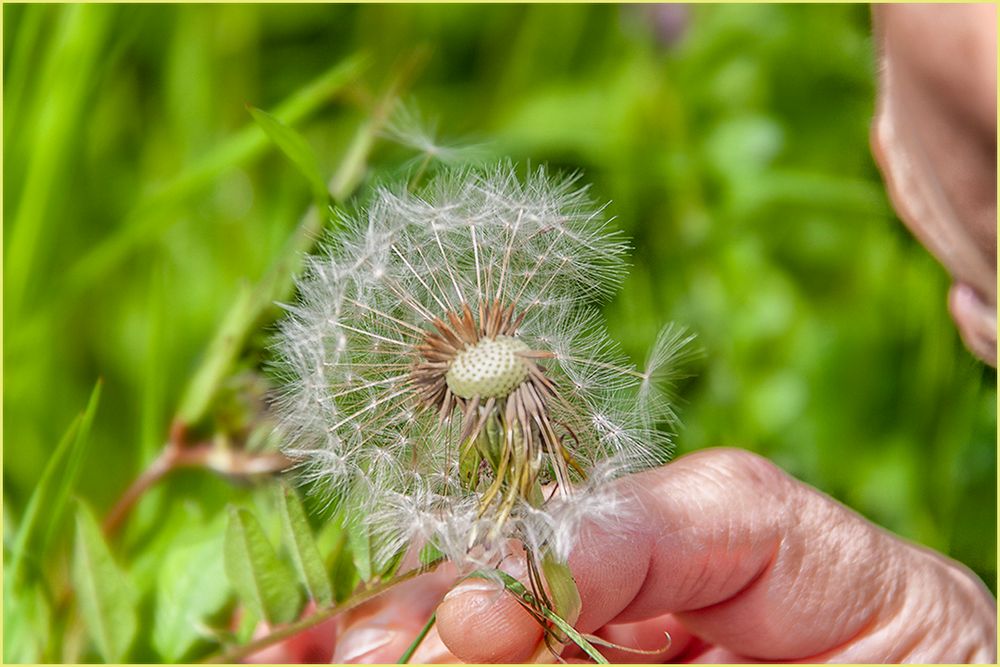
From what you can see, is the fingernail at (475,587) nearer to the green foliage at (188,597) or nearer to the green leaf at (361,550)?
the green leaf at (361,550)

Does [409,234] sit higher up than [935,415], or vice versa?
[409,234]

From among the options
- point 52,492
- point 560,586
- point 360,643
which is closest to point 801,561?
point 560,586

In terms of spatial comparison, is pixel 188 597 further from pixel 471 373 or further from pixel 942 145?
pixel 942 145

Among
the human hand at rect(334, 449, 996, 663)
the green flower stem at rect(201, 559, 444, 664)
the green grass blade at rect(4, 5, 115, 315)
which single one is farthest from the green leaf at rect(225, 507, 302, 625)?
the green grass blade at rect(4, 5, 115, 315)

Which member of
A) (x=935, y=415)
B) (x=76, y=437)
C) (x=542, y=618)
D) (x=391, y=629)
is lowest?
(x=935, y=415)

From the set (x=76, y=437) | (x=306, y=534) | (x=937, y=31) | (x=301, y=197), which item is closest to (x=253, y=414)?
(x=76, y=437)

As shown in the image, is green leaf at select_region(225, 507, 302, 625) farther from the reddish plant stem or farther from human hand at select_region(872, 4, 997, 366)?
human hand at select_region(872, 4, 997, 366)

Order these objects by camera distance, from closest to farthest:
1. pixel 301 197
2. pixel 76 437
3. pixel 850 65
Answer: pixel 76 437, pixel 301 197, pixel 850 65

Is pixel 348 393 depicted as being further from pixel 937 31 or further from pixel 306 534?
pixel 937 31
